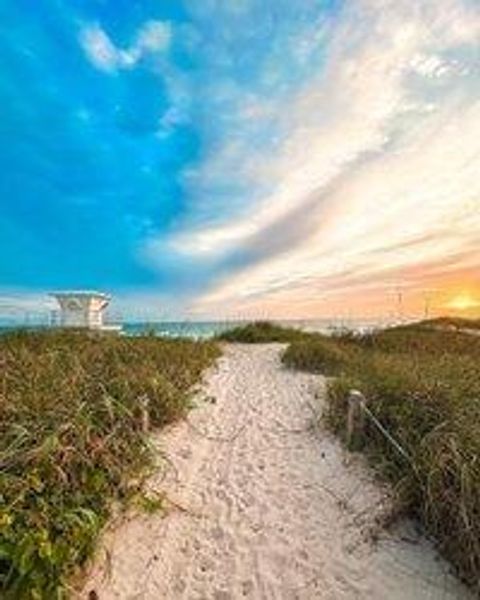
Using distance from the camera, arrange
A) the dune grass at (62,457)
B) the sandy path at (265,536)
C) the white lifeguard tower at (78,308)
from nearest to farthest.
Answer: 1. the dune grass at (62,457)
2. the sandy path at (265,536)
3. the white lifeguard tower at (78,308)

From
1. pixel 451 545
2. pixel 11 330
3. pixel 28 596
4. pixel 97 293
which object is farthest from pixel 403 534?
pixel 97 293

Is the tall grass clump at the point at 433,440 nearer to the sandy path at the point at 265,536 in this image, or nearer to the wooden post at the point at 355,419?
the wooden post at the point at 355,419

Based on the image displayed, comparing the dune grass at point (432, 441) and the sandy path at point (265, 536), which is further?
the dune grass at point (432, 441)

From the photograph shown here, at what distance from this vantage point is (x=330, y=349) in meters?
17.4

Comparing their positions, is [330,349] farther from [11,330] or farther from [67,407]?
[67,407]

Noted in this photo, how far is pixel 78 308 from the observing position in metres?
26.8

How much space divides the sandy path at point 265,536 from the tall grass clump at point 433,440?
10.2 inches

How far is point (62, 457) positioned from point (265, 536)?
2051 millimetres

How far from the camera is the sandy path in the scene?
5336mm

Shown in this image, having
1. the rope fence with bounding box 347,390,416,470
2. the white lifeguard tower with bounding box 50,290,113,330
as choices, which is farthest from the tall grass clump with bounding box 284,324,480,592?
the white lifeguard tower with bounding box 50,290,113,330

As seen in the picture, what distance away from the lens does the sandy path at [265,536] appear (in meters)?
5.34

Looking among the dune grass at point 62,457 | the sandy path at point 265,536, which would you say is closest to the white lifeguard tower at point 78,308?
the dune grass at point 62,457

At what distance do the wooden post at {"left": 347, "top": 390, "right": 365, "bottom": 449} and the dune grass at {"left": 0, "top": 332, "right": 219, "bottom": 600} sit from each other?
8.92ft

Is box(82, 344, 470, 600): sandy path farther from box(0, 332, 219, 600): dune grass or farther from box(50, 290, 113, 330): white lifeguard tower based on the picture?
box(50, 290, 113, 330): white lifeguard tower
